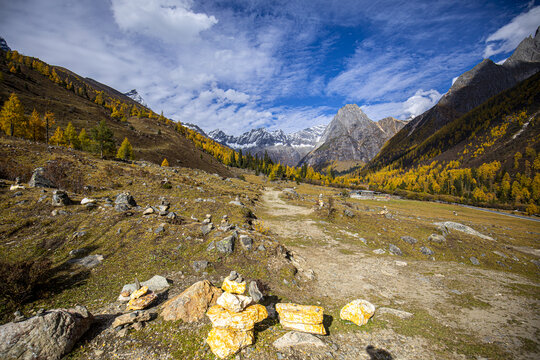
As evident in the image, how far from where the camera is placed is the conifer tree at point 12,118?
4741 centimetres

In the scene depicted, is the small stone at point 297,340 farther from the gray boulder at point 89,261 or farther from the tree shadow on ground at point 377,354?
the gray boulder at point 89,261

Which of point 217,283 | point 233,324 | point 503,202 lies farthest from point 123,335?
point 503,202

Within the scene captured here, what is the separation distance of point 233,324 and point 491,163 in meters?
200

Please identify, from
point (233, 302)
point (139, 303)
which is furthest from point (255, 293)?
point (139, 303)

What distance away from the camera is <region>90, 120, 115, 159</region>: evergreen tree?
47.4 m

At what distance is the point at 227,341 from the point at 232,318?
0.65 m

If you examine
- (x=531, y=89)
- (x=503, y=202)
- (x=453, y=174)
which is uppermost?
(x=531, y=89)

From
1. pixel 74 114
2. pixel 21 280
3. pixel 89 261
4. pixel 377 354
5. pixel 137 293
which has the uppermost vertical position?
pixel 74 114

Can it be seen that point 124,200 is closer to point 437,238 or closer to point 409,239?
point 409,239

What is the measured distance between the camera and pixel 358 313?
926cm

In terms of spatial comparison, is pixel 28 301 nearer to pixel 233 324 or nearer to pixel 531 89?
pixel 233 324

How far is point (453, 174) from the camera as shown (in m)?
140

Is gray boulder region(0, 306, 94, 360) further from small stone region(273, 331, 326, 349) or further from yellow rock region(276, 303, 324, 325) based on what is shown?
yellow rock region(276, 303, 324, 325)

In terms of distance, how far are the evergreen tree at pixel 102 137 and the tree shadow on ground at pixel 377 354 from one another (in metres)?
63.1
